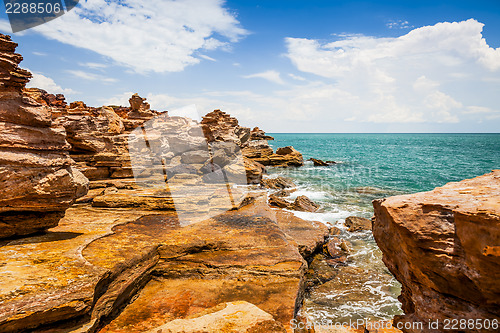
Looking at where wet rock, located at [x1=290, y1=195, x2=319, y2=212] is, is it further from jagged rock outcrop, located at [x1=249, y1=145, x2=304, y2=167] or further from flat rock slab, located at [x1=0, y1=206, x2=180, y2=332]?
jagged rock outcrop, located at [x1=249, y1=145, x2=304, y2=167]

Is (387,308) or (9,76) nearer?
(9,76)

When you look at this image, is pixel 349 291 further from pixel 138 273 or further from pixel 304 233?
pixel 138 273

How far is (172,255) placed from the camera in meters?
6.46

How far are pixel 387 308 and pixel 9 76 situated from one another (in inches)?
449

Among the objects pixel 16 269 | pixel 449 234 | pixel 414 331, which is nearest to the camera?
pixel 449 234

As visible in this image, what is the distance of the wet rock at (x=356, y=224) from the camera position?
46.6 feet

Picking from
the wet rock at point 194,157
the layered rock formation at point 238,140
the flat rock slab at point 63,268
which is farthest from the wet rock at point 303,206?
the layered rock formation at point 238,140

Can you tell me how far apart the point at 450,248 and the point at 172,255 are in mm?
5726

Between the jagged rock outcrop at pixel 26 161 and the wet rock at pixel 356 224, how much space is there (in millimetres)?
13108

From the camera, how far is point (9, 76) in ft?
17.0

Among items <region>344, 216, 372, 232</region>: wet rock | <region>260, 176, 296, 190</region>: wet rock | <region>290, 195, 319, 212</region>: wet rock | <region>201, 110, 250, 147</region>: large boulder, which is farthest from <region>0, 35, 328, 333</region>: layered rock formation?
<region>201, 110, 250, 147</region>: large boulder

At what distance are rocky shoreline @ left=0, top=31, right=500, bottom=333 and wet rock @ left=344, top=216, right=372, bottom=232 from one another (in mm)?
5009

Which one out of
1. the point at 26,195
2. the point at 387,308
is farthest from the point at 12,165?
the point at 387,308

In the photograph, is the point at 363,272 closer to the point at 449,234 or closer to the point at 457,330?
Answer: the point at 457,330
